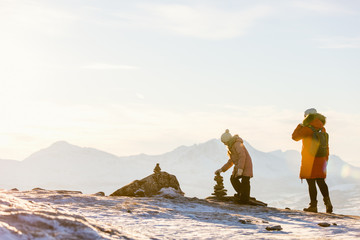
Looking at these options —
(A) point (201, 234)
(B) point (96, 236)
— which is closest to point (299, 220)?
(A) point (201, 234)

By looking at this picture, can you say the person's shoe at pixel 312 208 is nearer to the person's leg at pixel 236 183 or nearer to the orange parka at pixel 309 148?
the orange parka at pixel 309 148

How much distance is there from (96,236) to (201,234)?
8.19 feet

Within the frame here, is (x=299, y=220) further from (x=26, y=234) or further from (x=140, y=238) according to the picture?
(x=26, y=234)

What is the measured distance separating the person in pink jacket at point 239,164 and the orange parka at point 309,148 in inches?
80.4

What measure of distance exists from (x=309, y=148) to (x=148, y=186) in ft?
20.1

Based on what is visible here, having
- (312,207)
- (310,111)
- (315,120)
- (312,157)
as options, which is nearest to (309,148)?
(312,157)

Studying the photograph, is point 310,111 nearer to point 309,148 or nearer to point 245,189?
point 309,148

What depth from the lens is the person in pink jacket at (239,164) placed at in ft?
49.5

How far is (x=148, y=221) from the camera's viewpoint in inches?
383

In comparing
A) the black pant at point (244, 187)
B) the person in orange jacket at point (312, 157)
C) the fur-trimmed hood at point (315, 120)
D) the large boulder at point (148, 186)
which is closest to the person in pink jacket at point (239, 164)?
the black pant at point (244, 187)

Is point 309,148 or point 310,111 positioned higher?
point 310,111

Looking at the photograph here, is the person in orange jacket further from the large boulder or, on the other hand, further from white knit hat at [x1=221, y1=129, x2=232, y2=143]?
the large boulder

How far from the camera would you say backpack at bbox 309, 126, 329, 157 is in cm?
1342

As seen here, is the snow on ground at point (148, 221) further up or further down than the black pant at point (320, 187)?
further down
